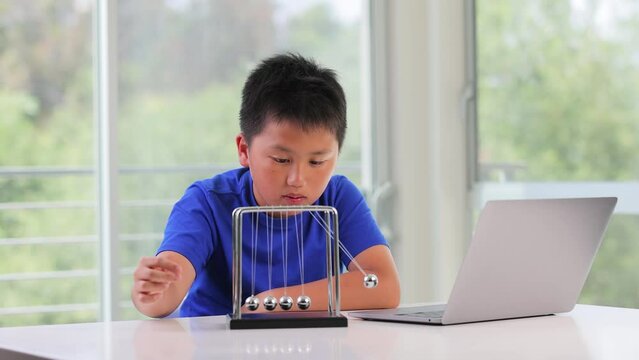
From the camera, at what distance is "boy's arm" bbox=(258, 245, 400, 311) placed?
1675 millimetres

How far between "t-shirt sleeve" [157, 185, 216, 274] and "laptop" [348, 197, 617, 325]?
0.31 metres

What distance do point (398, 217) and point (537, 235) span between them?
1.96 m

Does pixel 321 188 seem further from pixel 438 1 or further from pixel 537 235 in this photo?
pixel 438 1

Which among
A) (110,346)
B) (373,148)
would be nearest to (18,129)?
(373,148)

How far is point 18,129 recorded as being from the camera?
2801 mm

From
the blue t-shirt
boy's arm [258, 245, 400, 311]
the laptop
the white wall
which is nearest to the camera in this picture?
the laptop

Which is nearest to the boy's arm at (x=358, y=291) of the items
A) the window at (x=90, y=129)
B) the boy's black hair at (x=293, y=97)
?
the boy's black hair at (x=293, y=97)

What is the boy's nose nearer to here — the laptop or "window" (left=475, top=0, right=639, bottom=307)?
the laptop

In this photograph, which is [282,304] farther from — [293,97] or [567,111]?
[567,111]

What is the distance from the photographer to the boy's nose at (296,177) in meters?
1.70

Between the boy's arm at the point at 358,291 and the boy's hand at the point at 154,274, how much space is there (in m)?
0.24

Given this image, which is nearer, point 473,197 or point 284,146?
point 284,146

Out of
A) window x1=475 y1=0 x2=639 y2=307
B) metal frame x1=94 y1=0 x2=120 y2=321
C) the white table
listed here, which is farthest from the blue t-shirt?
window x1=475 y1=0 x2=639 y2=307

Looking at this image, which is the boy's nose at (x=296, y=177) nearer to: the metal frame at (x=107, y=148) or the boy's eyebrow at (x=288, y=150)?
the boy's eyebrow at (x=288, y=150)
